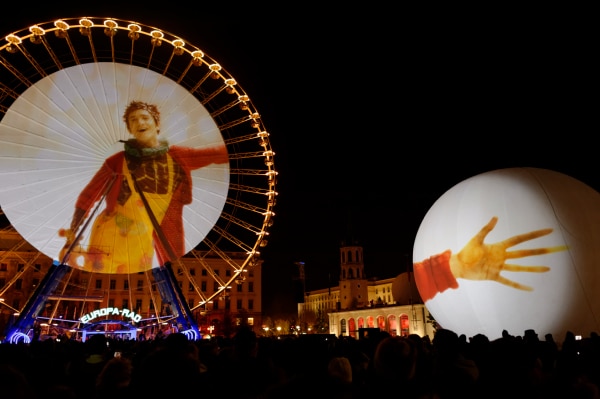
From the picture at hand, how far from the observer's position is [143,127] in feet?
95.5

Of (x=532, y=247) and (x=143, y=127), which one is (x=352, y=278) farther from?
(x=532, y=247)

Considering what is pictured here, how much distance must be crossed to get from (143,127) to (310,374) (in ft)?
93.4

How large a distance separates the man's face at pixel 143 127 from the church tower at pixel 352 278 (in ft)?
307

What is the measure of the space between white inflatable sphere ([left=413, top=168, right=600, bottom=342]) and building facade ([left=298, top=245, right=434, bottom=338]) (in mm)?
36945

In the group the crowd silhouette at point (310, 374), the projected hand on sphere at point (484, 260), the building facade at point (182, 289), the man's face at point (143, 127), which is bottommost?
the crowd silhouette at point (310, 374)

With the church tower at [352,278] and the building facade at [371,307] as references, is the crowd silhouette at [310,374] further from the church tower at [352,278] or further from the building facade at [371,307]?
the church tower at [352,278]

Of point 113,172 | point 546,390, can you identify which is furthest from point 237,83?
point 546,390

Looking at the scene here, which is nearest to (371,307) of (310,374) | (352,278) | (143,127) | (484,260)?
(352,278)

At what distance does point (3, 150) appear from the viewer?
2673cm

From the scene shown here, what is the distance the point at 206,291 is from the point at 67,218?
71617 mm

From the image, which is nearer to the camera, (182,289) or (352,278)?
(182,289)

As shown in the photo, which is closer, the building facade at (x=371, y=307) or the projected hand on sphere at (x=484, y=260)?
the projected hand on sphere at (x=484, y=260)

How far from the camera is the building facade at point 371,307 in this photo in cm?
7074

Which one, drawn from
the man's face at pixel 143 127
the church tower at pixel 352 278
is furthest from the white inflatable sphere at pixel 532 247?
the church tower at pixel 352 278
